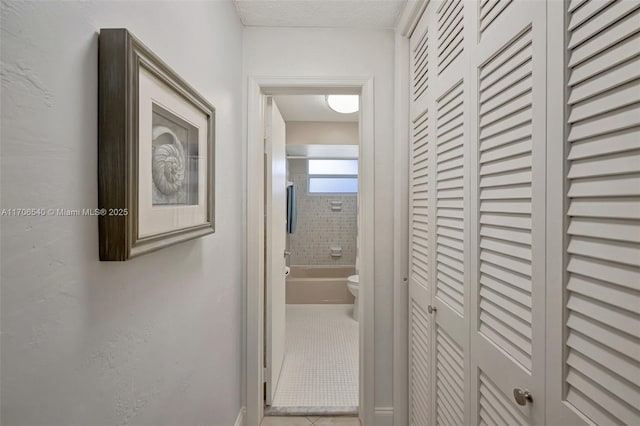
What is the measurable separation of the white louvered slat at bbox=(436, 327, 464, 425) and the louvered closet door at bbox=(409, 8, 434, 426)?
0.10m

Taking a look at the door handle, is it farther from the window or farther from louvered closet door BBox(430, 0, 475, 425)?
the window

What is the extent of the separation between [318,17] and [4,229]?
5.64 feet

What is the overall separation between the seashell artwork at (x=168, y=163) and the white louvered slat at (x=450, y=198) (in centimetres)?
91

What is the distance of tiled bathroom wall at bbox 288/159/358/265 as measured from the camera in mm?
4996

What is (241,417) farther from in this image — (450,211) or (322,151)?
(322,151)

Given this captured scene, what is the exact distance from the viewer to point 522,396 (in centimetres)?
73

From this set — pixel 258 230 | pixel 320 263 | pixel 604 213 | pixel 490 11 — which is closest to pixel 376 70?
pixel 490 11

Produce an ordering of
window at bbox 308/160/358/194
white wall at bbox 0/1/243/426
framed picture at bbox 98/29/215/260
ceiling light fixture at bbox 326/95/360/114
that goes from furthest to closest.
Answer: window at bbox 308/160/358/194, ceiling light fixture at bbox 326/95/360/114, framed picture at bbox 98/29/215/260, white wall at bbox 0/1/243/426

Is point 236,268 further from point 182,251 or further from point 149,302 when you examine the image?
point 149,302

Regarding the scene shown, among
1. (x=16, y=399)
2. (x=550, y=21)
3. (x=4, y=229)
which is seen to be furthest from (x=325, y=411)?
(x=550, y=21)

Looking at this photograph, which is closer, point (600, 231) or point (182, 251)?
point (600, 231)

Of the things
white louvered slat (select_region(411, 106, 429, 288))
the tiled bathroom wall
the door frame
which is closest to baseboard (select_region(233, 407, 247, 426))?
the door frame

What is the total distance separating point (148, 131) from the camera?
2.43 feet

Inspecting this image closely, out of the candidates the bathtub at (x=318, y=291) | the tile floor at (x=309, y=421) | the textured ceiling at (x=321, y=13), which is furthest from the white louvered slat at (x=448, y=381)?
the bathtub at (x=318, y=291)
